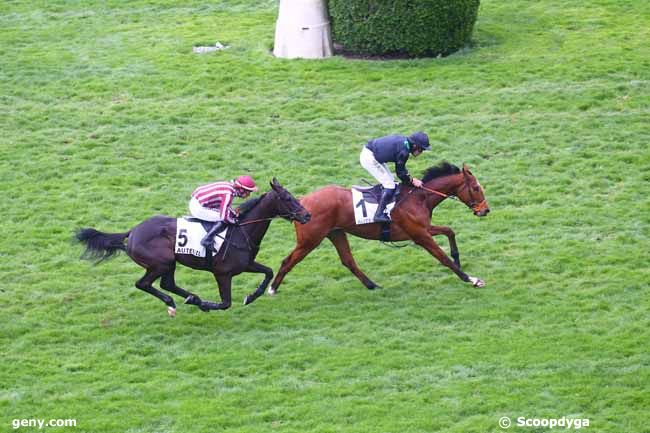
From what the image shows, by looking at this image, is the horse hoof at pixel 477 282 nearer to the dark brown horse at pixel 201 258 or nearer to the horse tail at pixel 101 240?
the dark brown horse at pixel 201 258

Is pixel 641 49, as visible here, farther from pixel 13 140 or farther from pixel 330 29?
pixel 13 140

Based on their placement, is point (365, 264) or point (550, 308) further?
point (365, 264)

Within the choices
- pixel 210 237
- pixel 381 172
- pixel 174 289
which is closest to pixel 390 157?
pixel 381 172

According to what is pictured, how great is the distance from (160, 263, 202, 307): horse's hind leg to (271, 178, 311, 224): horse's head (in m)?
1.45

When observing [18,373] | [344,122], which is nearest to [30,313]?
[18,373]

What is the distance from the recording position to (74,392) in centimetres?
1283

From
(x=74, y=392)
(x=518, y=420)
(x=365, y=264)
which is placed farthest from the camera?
(x=365, y=264)

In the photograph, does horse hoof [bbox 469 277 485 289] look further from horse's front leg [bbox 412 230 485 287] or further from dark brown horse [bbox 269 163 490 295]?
horse's front leg [bbox 412 230 485 287]

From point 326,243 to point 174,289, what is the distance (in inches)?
122

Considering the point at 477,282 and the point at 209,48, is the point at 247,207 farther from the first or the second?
the point at 209,48

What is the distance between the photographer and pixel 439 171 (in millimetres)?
15273

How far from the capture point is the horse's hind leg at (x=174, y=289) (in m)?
14.3

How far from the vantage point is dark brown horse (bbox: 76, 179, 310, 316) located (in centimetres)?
1402

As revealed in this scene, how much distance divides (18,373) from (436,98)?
10.2m
